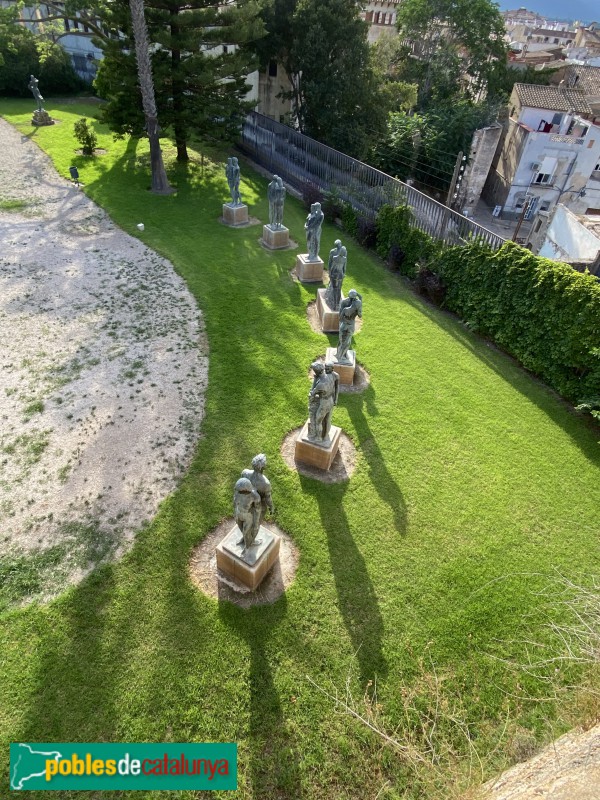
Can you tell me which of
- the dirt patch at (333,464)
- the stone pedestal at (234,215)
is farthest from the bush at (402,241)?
the dirt patch at (333,464)

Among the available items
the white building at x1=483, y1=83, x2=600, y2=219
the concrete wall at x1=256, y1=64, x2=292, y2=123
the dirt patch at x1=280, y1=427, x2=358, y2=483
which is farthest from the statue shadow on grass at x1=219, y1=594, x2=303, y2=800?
the white building at x1=483, y1=83, x2=600, y2=219

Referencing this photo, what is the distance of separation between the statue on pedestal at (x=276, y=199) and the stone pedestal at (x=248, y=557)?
463 inches

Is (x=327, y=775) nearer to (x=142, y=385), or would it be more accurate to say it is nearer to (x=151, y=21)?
(x=142, y=385)

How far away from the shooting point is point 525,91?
33.8 meters

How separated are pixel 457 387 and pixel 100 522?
7.92 meters

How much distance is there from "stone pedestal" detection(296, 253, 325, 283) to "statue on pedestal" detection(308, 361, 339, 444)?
285 inches

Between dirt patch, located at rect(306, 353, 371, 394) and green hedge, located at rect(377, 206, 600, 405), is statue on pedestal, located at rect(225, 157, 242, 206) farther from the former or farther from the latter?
dirt patch, located at rect(306, 353, 371, 394)

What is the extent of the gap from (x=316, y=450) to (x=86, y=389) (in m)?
5.03

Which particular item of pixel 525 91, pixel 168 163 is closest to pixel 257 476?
pixel 168 163

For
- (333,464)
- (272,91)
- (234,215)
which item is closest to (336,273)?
(333,464)

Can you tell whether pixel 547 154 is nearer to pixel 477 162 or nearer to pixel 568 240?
pixel 477 162

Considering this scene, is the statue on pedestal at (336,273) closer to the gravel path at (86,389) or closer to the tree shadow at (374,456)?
the tree shadow at (374,456)

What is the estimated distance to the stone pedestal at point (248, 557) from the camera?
20.1 feet

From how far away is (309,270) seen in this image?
1389 cm
